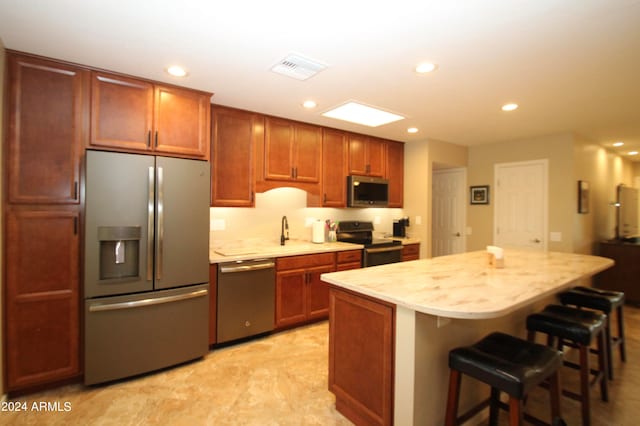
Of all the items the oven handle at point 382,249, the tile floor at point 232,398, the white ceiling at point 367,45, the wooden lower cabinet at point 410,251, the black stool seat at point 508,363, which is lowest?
the tile floor at point 232,398

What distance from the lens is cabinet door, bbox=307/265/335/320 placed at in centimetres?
352

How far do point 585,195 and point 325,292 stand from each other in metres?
4.03

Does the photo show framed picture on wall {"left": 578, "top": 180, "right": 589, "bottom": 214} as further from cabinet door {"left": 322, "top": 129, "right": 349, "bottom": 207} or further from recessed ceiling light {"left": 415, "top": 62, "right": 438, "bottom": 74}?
recessed ceiling light {"left": 415, "top": 62, "right": 438, "bottom": 74}

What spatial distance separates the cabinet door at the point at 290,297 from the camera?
3.30 meters

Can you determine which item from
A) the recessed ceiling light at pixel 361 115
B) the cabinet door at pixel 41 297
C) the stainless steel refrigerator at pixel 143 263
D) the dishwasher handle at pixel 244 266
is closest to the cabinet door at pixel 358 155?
the recessed ceiling light at pixel 361 115

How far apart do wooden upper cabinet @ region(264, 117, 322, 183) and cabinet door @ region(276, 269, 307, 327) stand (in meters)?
1.14

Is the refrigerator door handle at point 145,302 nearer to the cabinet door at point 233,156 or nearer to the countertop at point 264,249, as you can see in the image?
the countertop at point 264,249

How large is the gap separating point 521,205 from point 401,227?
1.82 metres

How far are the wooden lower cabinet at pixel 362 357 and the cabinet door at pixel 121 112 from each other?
199 cm

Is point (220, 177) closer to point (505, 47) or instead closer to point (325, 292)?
point (325, 292)

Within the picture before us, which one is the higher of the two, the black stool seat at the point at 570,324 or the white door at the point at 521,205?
the white door at the point at 521,205

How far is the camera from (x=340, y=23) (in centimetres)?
176

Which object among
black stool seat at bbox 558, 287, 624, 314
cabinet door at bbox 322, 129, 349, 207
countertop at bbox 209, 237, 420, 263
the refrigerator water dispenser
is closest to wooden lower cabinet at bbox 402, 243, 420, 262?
countertop at bbox 209, 237, 420, 263

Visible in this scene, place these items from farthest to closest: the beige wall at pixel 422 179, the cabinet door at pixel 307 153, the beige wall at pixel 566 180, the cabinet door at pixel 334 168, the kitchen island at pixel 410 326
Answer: the beige wall at pixel 422 179, the beige wall at pixel 566 180, the cabinet door at pixel 334 168, the cabinet door at pixel 307 153, the kitchen island at pixel 410 326
